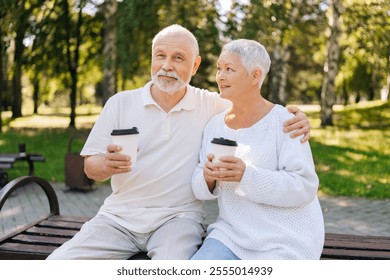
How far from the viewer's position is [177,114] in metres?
2.97

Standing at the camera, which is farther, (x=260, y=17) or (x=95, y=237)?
(x=260, y=17)

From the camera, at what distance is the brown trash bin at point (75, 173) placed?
286 inches

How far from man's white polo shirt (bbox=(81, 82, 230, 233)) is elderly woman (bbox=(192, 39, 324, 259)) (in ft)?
0.57

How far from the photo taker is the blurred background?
10.4m

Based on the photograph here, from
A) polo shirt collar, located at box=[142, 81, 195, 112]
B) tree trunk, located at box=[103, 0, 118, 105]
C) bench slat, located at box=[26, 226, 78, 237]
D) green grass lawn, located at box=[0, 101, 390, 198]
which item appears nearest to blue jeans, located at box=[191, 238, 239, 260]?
polo shirt collar, located at box=[142, 81, 195, 112]

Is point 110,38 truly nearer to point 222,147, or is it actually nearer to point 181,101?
point 181,101

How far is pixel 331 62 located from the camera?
16750mm

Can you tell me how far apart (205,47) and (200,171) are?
8.71 metres

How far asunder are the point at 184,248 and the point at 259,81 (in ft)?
3.18

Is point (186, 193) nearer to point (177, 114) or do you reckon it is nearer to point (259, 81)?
point (177, 114)

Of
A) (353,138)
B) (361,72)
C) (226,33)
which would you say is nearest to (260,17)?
(226,33)

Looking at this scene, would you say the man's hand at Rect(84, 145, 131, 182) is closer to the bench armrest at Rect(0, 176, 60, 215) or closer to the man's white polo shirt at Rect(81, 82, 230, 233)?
the man's white polo shirt at Rect(81, 82, 230, 233)

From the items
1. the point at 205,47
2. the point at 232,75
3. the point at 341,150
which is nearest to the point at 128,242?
the point at 232,75
